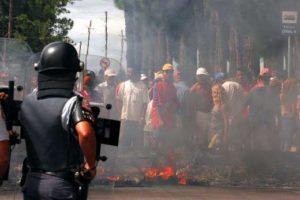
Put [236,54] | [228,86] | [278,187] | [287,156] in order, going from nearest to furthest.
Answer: [278,187] < [287,156] < [228,86] < [236,54]

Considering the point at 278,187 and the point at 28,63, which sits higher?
the point at 28,63

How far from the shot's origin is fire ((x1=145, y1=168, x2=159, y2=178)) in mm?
10859

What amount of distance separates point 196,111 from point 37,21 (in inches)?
1080

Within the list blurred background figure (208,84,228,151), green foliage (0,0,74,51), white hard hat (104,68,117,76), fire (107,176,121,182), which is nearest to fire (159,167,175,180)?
fire (107,176,121,182)

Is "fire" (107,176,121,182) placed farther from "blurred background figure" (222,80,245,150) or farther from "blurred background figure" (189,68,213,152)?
"blurred background figure" (222,80,245,150)

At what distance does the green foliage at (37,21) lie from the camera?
1576 inches

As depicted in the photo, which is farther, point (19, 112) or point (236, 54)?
point (236, 54)

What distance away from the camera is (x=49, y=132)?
4633 millimetres

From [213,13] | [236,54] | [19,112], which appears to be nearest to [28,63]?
[19,112]

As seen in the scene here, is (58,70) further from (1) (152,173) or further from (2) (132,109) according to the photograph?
(2) (132,109)

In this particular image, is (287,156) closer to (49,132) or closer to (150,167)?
(150,167)

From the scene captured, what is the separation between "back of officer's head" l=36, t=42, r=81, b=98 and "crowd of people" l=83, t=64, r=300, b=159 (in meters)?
8.17

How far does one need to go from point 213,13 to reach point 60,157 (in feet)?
50.6

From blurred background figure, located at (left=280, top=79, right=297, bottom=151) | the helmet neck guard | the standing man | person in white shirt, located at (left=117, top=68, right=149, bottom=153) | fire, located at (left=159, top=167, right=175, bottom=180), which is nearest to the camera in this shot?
the helmet neck guard
